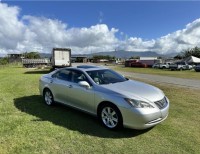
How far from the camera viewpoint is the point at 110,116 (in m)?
5.49

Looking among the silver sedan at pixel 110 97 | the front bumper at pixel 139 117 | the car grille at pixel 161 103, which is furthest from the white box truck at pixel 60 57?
the front bumper at pixel 139 117

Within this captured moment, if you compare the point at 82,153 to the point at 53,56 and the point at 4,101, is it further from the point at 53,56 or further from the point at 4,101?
the point at 53,56

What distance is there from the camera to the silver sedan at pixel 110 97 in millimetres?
5051

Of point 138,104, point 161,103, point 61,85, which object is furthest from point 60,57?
point 138,104

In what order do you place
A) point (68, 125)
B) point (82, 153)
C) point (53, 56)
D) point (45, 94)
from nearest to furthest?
1. point (82, 153)
2. point (68, 125)
3. point (45, 94)
4. point (53, 56)

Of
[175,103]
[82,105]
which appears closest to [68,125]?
[82,105]

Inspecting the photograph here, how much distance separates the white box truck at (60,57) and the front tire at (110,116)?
19732 millimetres

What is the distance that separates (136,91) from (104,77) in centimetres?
130

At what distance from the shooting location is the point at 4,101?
8297mm

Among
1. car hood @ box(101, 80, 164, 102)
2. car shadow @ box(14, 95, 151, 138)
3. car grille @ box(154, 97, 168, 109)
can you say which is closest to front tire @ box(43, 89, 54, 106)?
car shadow @ box(14, 95, 151, 138)

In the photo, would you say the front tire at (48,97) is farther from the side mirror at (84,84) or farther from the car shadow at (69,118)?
the side mirror at (84,84)

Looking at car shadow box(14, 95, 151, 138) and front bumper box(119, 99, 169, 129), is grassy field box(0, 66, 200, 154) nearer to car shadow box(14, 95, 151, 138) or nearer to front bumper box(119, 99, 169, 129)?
car shadow box(14, 95, 151, 138)

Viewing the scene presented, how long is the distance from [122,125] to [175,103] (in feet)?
13.7

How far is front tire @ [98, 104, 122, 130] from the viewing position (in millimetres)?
5289
